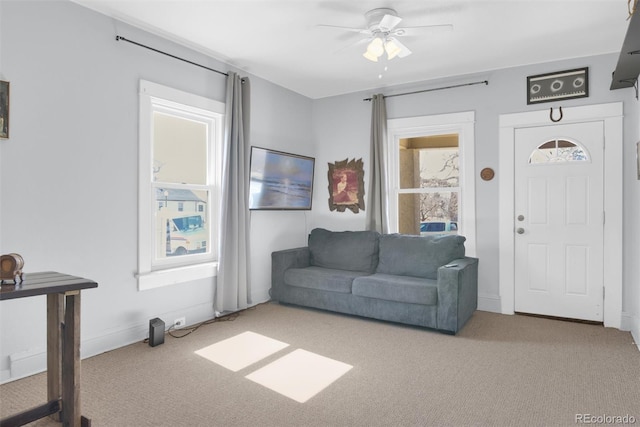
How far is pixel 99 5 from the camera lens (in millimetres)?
2961

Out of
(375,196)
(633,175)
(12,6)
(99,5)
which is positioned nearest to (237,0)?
(99,5)

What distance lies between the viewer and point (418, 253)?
165 inches

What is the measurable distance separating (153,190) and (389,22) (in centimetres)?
242

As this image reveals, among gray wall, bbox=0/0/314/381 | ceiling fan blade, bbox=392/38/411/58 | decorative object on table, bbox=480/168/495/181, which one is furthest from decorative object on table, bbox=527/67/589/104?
gray wall, bbox=0/0/314/381

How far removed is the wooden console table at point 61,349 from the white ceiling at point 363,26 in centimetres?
213

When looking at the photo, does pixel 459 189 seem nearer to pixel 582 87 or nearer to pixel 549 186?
pixel 549 186

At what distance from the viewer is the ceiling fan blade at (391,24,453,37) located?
9.73ft

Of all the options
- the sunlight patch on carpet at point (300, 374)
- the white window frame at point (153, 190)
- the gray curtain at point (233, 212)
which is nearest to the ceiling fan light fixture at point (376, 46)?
the gray curtain at point (233, 212)

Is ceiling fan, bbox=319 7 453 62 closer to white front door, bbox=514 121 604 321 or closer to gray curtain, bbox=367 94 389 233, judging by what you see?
gray curtain, bbox=367 94 389 233

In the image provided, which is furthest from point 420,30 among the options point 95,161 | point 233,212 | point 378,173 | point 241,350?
point 241,350

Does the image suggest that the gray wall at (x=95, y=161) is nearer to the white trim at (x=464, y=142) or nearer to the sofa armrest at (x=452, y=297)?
the white trim at (x=464, y=142)

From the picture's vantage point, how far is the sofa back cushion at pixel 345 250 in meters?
4.50

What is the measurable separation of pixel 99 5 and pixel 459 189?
3.86 meters

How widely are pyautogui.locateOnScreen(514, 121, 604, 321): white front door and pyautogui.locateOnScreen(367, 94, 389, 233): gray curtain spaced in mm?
1460
